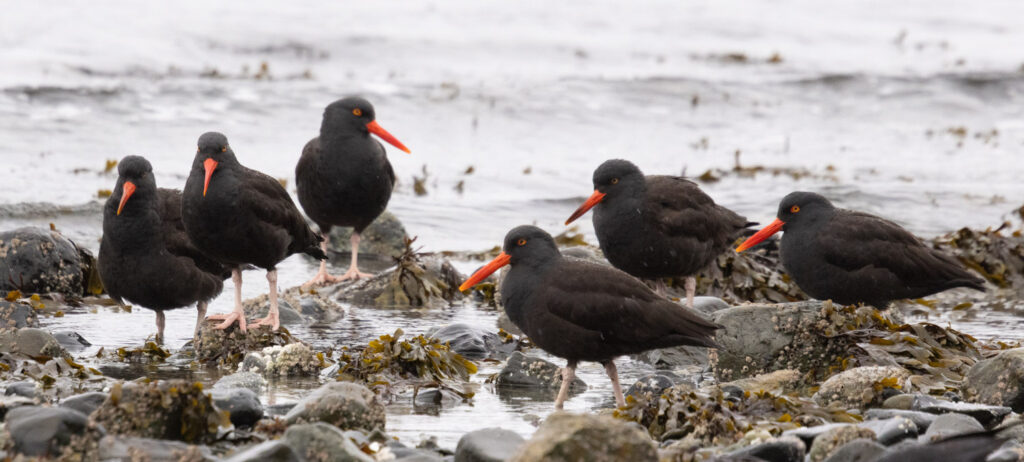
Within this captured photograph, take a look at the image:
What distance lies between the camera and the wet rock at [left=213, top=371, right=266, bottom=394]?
4.98m

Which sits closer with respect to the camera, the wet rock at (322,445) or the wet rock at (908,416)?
the wet rock at (322,445)

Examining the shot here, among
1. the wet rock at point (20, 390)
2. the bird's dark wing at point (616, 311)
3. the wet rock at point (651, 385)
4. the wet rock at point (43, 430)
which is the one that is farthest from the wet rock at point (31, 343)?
the wet rock at point (651, 385)

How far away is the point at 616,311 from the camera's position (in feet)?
15.7

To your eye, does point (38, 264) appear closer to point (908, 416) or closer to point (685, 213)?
point (685, 213)

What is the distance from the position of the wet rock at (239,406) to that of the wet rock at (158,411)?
0.26 m

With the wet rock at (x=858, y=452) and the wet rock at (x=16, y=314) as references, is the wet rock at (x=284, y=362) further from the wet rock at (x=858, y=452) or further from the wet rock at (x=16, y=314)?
the wet rock at (x=858, y=452)

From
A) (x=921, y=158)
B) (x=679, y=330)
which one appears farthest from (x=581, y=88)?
(x=679, y=330)

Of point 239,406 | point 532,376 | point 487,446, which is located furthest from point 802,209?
point 239,406

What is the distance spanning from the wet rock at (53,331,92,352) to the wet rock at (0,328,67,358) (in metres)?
0.50

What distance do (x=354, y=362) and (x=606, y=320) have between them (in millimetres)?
1335

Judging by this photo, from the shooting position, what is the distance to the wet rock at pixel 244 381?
498cm

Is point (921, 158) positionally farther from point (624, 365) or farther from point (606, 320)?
point (606, 320)

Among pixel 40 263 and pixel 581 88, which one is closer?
pixel 40 263

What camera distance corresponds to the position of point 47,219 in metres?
9.54
